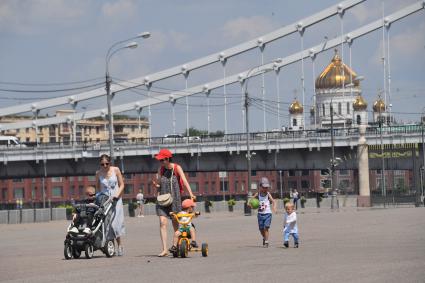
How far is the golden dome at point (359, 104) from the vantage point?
527ft

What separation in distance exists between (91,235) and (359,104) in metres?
144

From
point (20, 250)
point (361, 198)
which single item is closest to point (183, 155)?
point (361, 198)

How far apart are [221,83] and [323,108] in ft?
163

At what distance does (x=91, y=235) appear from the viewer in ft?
60.0

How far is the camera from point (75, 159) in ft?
295

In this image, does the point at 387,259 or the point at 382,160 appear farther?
the point at 382,160

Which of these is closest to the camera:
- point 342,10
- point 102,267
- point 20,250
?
point 102,267

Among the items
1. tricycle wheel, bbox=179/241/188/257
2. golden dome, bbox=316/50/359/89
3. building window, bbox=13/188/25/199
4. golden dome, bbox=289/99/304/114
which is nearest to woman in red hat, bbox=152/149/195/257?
tricycle wheel, bbox=179/241/188/257

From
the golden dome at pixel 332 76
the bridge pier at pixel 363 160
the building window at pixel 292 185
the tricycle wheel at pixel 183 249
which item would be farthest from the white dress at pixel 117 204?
the building window at pixel 292 185

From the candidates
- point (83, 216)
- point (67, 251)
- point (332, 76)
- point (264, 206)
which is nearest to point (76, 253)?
point (67, 251)

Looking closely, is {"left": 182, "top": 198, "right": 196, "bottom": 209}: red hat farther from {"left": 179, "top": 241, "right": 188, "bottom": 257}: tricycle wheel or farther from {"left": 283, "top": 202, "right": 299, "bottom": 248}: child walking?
{"left": 283, "top": 202, "right": 299, "bottom": 248}: child walking

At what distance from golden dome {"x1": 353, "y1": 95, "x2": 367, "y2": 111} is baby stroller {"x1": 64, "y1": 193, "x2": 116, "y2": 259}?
14331 cm

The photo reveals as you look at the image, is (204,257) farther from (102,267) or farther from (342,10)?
(342,10)

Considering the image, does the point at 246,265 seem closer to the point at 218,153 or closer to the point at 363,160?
the point at 363,160
